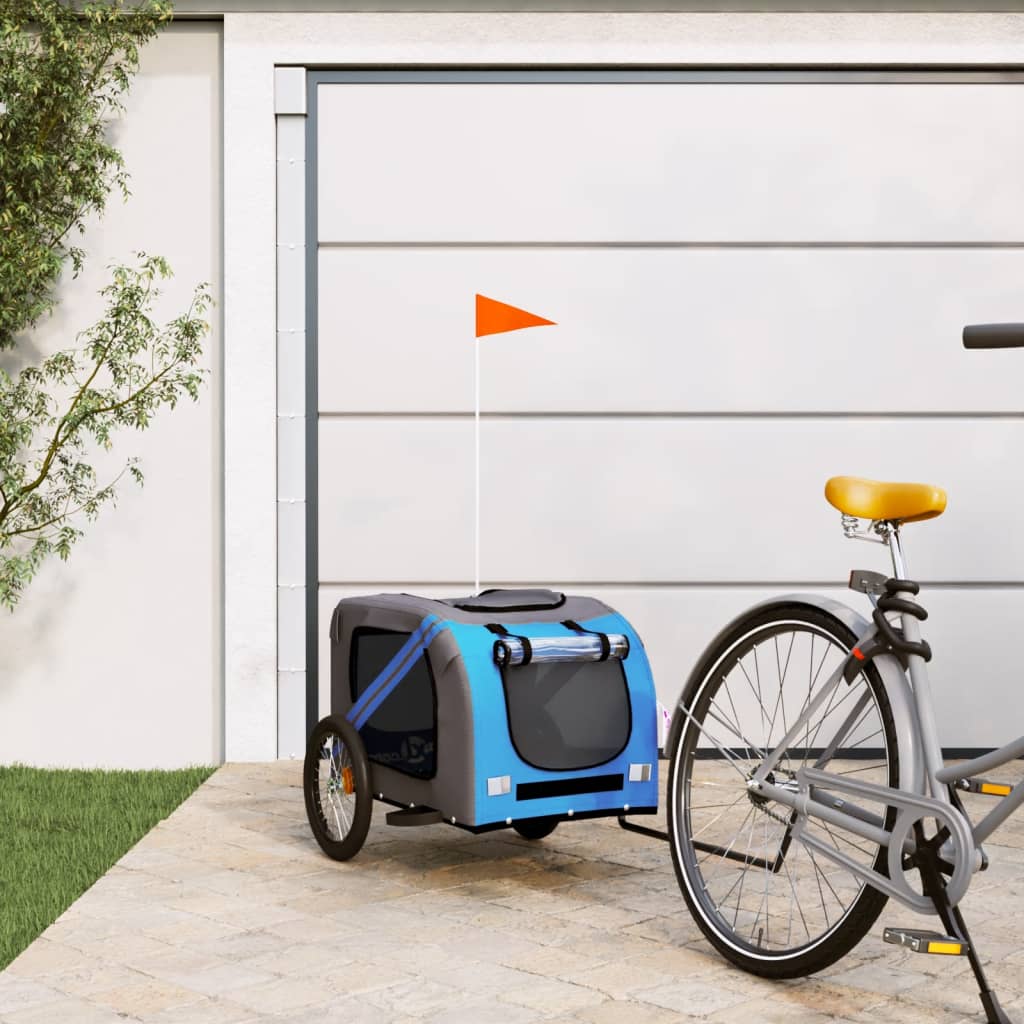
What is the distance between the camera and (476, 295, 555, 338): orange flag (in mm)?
5469

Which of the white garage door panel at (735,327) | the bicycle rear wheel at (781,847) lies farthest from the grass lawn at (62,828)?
the white garage door panel at (735,327)

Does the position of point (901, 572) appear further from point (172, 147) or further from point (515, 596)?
point (172, 147)

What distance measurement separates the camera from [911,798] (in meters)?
2.69

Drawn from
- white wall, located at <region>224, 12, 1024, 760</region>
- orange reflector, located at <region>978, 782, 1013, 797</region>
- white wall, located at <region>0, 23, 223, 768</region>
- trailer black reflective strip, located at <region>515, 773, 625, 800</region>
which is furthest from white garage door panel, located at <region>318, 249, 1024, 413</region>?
orange reflector, located at <region>978, 782, 1013, 797</region>

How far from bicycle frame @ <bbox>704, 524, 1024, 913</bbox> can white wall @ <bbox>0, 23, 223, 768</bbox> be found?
10.3ft

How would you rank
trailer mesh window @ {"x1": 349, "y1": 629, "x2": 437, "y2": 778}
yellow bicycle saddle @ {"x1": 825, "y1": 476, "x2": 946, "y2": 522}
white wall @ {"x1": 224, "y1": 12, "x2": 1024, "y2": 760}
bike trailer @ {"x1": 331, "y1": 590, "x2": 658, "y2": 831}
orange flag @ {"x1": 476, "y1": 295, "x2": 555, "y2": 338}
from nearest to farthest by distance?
yellow bicycle saddle @ {"x1": 825, "y1": 476, "x2": 946, "y2": 522}, bike trailer @ {"x1": 331, "y1": 590, "x2": 658, "y2": 831}, trailer mesh window @ {"x1": 349, "y1": 629, "x2": 437, "y2": 778}, white wall @ {"x1": 224, "y1": 12, "x2": 1024, "y2": 760}, orange flag @ {"x1": 476, "y1": 295, "x2": 555, "y2": 338}

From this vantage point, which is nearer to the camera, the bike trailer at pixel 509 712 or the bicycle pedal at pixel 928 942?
the bicycle pedal at pixel 928 942

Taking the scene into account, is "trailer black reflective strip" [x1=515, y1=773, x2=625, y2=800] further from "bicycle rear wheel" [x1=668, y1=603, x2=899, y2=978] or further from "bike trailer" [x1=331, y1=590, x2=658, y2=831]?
"bicycle rear wheel" [x1=668, y1=603, x2=899, y2=978]

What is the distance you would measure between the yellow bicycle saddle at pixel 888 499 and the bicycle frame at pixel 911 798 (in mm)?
49

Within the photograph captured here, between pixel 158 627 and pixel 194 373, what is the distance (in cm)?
102

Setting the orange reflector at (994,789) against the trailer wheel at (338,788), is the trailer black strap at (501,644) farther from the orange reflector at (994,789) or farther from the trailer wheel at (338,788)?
the orange reflector at (994,789)

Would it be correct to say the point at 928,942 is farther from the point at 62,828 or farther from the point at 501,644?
the point at 62,828

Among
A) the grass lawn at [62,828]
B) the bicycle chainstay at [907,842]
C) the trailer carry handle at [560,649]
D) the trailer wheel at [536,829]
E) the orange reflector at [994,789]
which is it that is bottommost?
the grass lawn at [62,828]

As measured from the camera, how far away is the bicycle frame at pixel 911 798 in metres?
2.63
